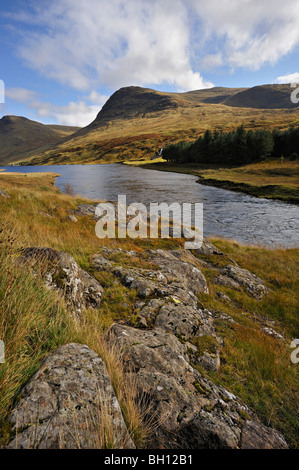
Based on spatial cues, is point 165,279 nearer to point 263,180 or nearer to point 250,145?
point 263,180

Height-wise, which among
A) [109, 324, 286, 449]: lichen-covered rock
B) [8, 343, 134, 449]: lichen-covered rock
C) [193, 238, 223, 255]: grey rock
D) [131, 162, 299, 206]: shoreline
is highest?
[131, 162, 299, 206]: shoreline

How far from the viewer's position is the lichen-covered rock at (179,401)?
274 centimetres

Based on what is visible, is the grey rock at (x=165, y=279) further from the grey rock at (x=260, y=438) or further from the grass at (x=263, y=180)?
the grass at (x=263, y=180)

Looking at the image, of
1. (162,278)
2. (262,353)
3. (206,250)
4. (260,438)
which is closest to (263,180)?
(206,250)

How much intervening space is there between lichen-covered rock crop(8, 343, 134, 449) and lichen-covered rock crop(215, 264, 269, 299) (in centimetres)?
834

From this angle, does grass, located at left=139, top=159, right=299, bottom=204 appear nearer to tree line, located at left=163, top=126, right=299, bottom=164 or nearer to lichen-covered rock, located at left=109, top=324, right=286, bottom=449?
tree line, located at left=163, top=126, right=299, bottom=164

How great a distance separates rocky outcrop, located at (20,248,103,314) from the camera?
4.55 meters

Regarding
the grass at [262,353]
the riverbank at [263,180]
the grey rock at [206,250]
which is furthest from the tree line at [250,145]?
the grass at [262,353]

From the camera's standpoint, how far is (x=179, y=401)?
3078mm

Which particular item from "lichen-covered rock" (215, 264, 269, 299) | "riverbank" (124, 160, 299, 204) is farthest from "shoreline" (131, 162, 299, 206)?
"lichen-covered rock" (215, 264, 269, 299)

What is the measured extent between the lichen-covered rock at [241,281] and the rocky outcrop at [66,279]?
6.37 metres

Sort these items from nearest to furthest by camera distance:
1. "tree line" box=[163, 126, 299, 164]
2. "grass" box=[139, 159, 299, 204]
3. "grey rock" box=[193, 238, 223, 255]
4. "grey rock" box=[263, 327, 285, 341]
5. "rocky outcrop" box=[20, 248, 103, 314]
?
"rocky outcrop" box=[20, 248, 103, 314], "grey rock" box=[263, 327, 285, 341], "grey rock" box=[193, 238, 223, 255], "grass" box=[139, 159, 299, 204], "tree line" box=[163, 126, 299, 164]
